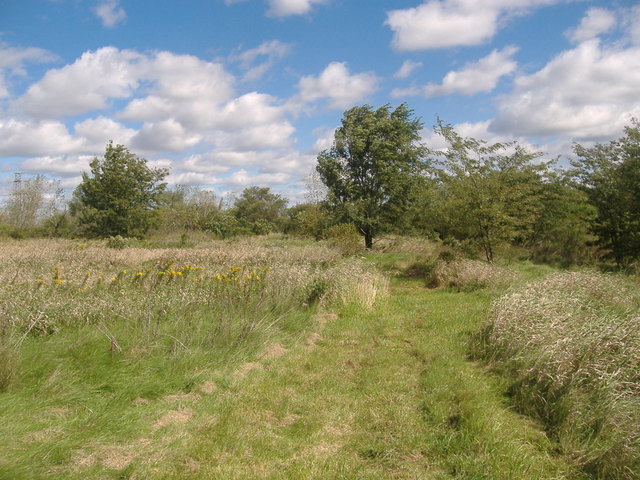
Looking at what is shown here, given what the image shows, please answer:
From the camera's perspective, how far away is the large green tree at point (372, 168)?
20.8 m

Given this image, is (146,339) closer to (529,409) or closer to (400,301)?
(529,409)

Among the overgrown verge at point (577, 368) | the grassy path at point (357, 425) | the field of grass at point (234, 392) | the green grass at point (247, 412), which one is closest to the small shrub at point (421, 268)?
the field of grass at point (234, 392)

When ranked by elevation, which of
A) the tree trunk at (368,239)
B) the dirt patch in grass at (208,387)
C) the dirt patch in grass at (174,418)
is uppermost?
the tree trunk at (368,239)

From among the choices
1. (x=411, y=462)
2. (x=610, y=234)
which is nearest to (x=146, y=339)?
(x=411, y=462)

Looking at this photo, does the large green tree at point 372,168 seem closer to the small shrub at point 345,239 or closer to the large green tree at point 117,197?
the small shrub at point 345,239

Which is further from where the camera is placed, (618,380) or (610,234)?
(610,234)

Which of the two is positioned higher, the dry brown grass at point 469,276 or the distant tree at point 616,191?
the distant tree at point 616,191

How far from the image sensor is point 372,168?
2134 cm

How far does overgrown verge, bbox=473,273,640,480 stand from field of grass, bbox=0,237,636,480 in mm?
201

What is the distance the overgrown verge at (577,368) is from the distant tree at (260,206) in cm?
3981

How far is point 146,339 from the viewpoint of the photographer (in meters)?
5.18

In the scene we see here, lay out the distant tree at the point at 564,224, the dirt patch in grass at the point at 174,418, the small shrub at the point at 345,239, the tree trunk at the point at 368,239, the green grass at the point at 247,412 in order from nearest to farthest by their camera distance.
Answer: the green grass at the point at 247,412, the dirt patch in grass at the point at 174,418, the small shrub at the point at 345,239, the distant tree at the point at 564,224, the tree trunk at the point at 368,239

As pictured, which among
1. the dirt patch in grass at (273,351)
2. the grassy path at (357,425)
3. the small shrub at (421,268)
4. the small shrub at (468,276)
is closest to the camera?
the grassy path at (357,425)

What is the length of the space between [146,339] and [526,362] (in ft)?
14.4
